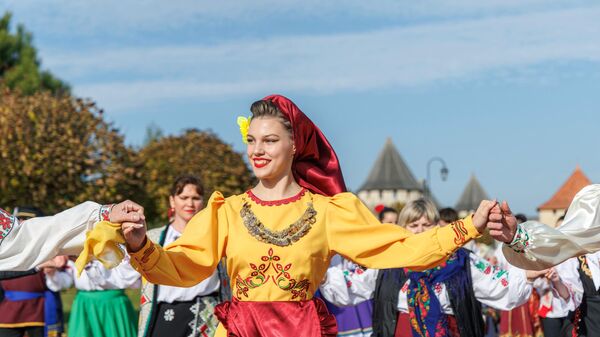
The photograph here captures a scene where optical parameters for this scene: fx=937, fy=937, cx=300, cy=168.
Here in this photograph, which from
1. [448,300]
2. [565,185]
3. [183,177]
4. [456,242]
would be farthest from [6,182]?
[565,185]

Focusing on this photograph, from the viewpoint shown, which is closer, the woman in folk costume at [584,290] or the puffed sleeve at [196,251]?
the puffed sleeve at [196,251]

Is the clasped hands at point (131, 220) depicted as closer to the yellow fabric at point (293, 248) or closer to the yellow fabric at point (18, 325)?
the yellow fabric at point (293, 248)

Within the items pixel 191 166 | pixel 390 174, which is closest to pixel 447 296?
pixel 191 166

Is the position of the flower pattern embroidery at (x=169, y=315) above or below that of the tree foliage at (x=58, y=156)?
below

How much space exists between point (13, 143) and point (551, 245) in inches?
589

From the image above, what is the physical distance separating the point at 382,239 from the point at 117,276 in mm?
3296

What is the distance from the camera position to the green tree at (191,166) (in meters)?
22.9

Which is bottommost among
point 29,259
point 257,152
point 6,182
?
point 29,259

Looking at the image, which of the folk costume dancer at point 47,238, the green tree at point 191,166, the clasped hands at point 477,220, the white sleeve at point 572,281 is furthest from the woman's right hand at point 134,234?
the green tree at point 191,166

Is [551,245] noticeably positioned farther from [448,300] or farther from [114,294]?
[114,294]

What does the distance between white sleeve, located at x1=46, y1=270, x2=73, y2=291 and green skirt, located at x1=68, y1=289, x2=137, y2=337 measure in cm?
24

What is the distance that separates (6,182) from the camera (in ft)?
57.9

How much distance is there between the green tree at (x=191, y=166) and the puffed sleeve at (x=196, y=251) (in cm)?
1819

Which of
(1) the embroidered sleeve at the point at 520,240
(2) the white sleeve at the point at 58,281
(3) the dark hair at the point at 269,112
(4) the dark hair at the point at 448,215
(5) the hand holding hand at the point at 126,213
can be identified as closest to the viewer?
(5) the hand holding hand at the point at 126,213
